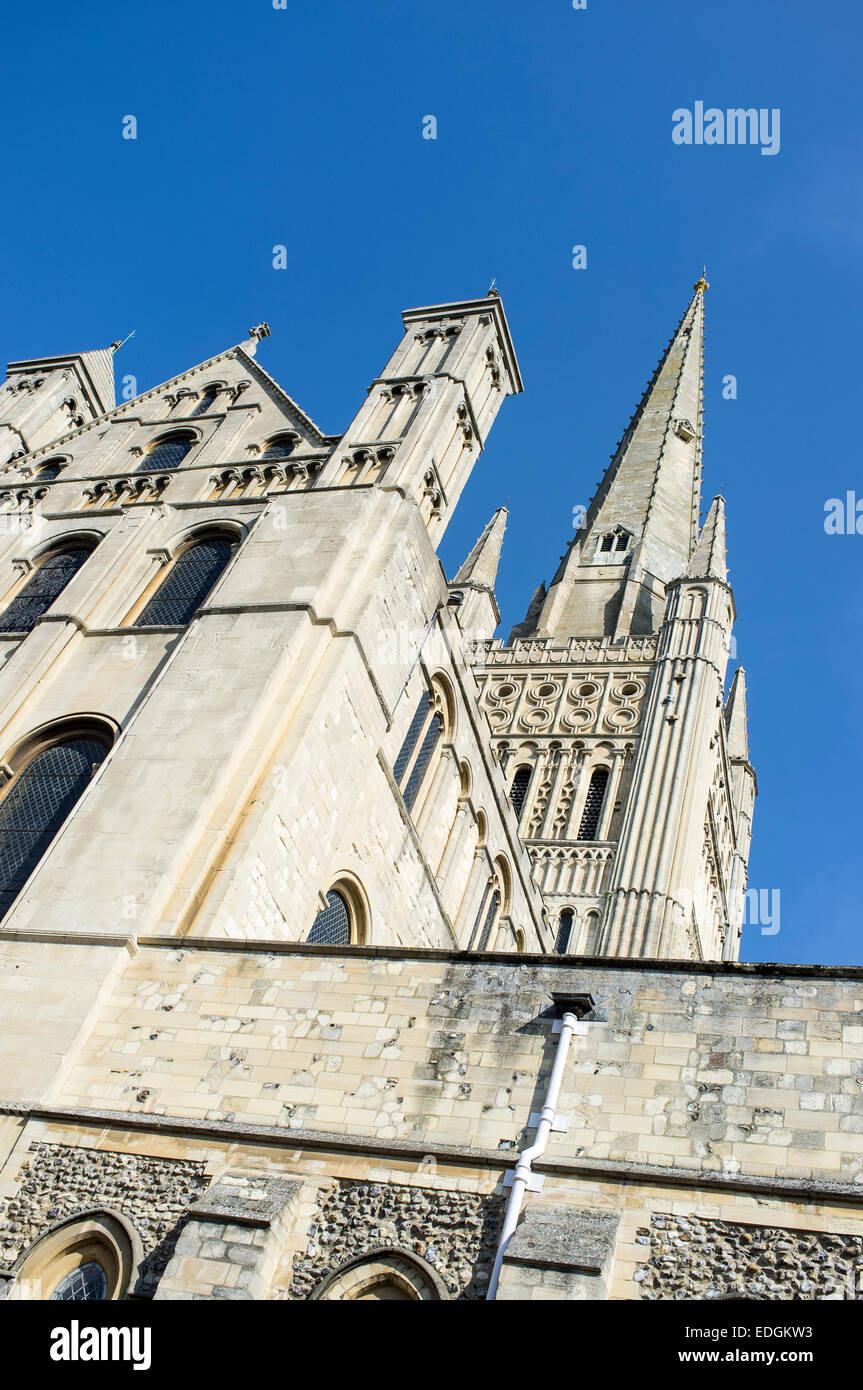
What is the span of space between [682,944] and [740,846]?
14351 mm

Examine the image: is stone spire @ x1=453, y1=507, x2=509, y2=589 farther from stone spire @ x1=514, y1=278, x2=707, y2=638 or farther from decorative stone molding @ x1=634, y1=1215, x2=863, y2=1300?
decorative stone molding @ x1=634, y1=1215, x2=863, y2=1300

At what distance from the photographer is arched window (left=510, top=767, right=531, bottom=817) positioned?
3434cm

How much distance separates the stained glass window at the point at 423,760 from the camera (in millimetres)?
16906

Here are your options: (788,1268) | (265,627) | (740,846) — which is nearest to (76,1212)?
(788,1268)

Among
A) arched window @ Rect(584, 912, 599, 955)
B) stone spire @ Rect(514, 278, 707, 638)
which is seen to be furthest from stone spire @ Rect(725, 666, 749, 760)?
arched window @ Rect(584, 912, 599, 955)

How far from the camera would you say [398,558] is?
1498cm

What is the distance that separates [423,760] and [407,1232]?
9.71 meters

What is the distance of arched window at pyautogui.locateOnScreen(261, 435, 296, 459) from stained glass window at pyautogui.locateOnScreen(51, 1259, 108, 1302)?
39.9 feet

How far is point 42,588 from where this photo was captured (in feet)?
56.4

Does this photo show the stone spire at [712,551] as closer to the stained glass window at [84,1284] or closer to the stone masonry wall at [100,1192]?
the stone masonry wall at [100,1192]

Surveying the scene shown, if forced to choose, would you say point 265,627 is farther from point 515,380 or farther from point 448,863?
point 515,380

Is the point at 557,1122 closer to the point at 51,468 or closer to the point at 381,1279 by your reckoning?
the point at 381,1279

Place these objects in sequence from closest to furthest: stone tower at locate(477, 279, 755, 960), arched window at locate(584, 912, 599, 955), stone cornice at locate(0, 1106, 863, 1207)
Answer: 1. stone cornice at locate(0, 1106, 863, 1207)
2. arched window at locate(584, 912, 599, 955)
3. stone tower at locate(477, 279, 755, 960)

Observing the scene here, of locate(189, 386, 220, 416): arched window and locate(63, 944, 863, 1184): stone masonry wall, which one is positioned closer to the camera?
locate(63, 944, 863, 1184): stone masonry wall
